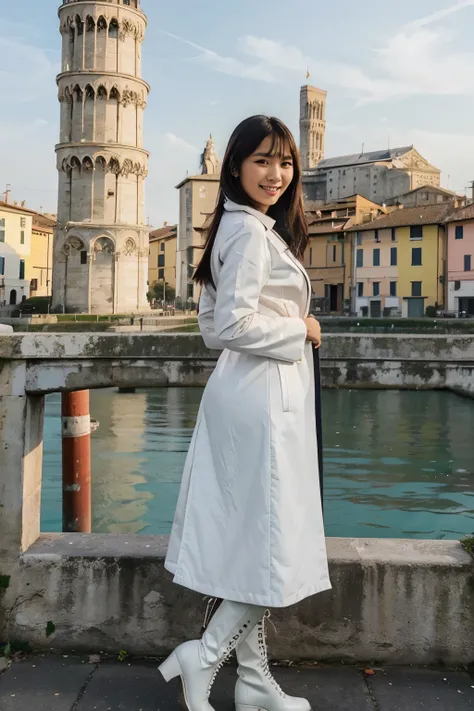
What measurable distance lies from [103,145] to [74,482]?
4717 centimetres

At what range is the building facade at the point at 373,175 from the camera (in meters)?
101

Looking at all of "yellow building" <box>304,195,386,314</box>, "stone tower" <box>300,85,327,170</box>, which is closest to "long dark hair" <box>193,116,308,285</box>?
"yellow building" <box>304,195,386,314</box>

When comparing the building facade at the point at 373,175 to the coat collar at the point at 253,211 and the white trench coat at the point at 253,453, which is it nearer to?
the coat collar at the point at 253,211

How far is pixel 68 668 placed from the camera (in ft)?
9.94

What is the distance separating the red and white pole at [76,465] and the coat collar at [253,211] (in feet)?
23.5

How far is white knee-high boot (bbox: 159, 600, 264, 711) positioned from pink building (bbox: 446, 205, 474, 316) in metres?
54.3

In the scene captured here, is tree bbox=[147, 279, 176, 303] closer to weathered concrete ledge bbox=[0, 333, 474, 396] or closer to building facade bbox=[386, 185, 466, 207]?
building facade bbox=[386, 185, 466, 207]

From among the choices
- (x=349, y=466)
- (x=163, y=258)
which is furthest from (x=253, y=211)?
(x=163, y=258)

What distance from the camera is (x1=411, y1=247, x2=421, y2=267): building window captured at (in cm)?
5803

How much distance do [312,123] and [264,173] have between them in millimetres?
152230

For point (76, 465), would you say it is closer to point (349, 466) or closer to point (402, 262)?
point (349, 466)

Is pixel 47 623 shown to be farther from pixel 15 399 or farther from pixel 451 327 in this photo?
pixel 451 327

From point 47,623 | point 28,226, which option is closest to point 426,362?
point 47,623

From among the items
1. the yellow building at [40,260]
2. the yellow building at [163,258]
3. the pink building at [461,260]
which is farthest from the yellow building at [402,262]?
the yellow building at [163,258]
